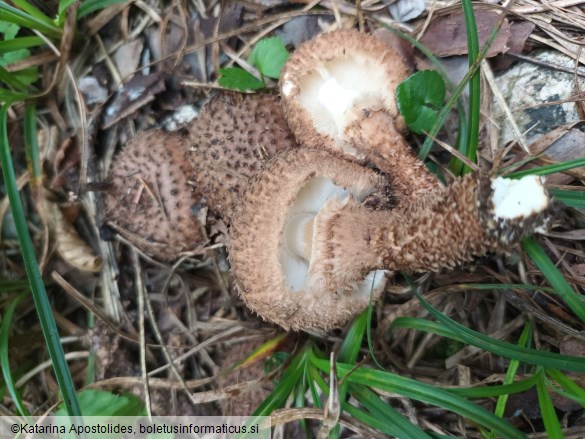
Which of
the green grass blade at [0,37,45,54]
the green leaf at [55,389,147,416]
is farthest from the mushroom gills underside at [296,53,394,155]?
the green leaf at [55,389,147,416]

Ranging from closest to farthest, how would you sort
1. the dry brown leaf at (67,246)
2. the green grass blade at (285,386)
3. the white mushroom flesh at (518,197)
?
the white mushroom flesh at (518,197), the green grass blade at (285,386), the dry brown leaf at (67,246)

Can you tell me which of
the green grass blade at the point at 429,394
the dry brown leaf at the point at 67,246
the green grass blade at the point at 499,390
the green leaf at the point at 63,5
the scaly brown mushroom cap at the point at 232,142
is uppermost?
the green leaf at the point at 63,5

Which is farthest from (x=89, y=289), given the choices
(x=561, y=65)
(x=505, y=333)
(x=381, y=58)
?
(x=561, y=65)

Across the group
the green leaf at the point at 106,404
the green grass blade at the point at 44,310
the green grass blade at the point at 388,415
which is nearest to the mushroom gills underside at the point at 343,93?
the green grass blade at the point at 388,415

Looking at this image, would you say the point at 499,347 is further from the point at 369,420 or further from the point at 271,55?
the point at 271,55

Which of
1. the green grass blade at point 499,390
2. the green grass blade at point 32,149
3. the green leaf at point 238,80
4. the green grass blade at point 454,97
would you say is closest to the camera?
the green grass blade at point 499,390

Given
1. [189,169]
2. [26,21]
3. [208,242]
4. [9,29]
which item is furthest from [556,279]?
[9,29]

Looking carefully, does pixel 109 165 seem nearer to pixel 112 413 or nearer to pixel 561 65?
pixel 112 413

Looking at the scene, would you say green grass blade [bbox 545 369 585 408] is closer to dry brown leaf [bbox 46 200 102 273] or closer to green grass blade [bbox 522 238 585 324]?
green grass blade [bbox 522 238 585 324]

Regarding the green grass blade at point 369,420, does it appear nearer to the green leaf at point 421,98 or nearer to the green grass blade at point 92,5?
the green leaf at point 421,98
